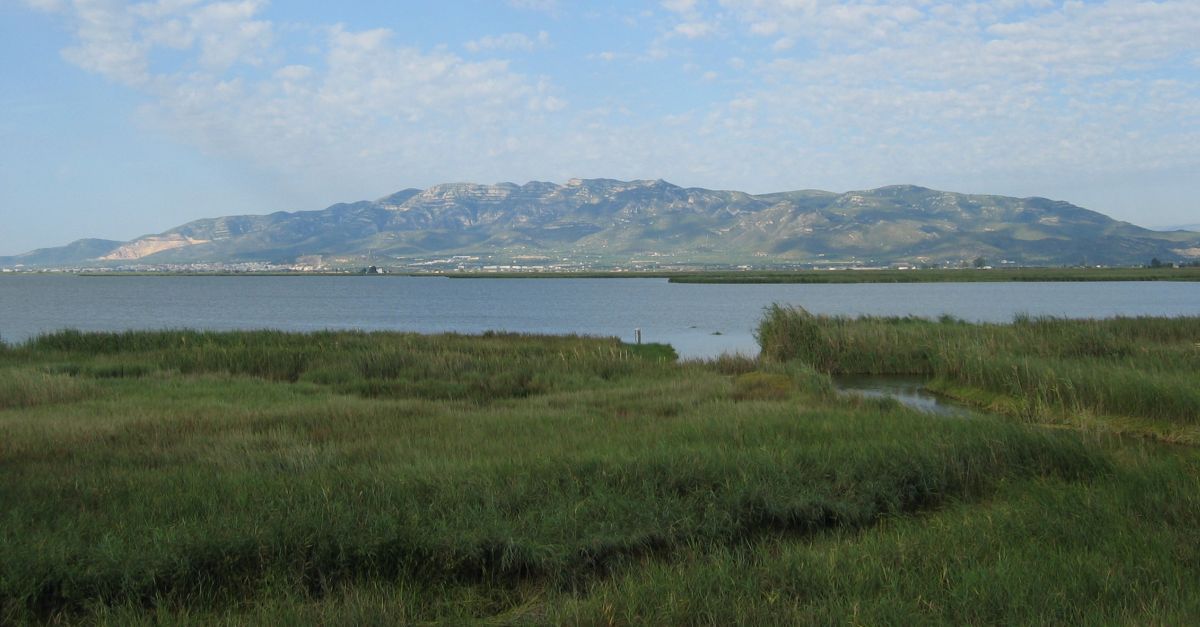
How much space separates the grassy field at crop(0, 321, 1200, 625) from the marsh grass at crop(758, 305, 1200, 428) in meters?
1.16

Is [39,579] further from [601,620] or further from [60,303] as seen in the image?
[60,303]

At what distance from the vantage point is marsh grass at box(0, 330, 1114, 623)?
8062 mm

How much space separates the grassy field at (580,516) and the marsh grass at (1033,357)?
1156mm

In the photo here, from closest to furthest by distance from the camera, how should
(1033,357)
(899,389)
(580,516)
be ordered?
(580,516) < (1033,357) < (899,389)

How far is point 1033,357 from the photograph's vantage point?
24922mm

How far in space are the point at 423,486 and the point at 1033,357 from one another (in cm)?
2051

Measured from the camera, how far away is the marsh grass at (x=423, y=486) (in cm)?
806

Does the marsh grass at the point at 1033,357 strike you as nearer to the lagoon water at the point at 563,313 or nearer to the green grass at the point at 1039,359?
the green grass at the point at 1039,359

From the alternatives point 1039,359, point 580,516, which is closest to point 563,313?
point 1039,359

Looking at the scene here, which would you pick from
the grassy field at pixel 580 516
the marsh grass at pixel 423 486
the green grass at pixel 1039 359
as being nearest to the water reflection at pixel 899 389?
the green grass at pixel 1039 359

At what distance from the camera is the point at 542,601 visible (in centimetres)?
823

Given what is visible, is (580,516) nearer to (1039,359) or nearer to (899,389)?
(1039,359)

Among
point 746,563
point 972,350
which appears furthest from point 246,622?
point 972,350

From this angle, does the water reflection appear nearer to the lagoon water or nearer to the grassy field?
the grassy field
